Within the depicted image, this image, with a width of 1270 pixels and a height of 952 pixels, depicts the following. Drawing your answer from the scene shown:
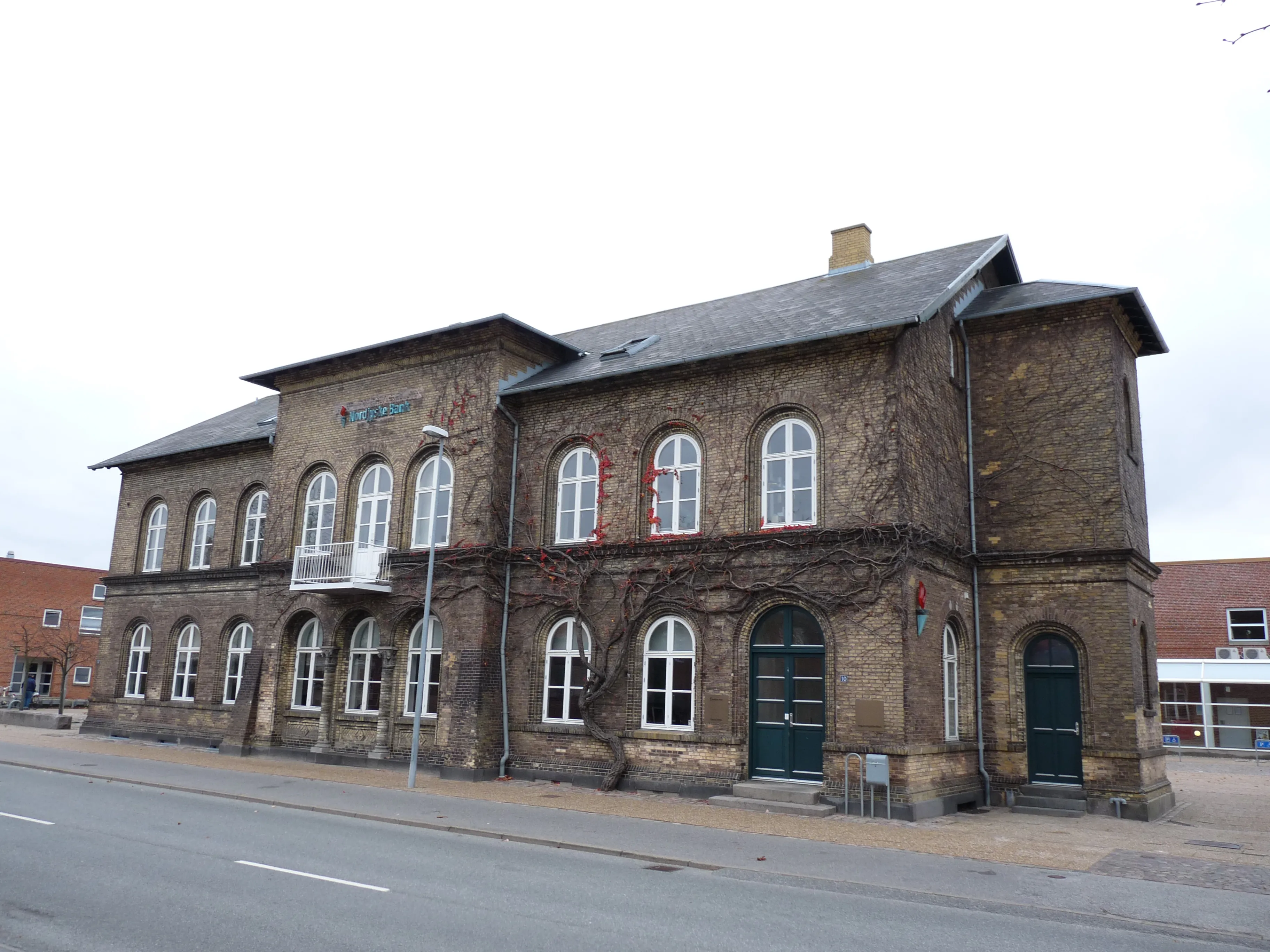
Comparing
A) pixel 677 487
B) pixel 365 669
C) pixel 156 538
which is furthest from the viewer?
pixel 156 538

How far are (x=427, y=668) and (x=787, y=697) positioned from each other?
7457 mm

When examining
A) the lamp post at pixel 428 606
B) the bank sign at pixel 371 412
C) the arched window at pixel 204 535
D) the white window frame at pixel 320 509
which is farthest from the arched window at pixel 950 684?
the arched window at pixel 204 535

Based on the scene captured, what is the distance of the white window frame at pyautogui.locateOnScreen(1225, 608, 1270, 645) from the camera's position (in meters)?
36.1

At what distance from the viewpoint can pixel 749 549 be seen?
55.4 feet

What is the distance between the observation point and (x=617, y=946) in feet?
23.0

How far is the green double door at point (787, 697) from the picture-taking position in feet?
52.8

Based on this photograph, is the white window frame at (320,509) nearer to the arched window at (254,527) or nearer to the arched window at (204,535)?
the arched window at (254,527)

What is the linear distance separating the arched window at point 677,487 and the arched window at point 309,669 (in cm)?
878

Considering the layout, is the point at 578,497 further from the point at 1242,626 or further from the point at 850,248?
the point at 1242,626

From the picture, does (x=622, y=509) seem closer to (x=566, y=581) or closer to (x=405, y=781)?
(x=566, y=581)

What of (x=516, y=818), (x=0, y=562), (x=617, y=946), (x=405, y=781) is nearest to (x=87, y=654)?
(x=0, y=562)

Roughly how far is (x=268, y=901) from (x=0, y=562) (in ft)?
151

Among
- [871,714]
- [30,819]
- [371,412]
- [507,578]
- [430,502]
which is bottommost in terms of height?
[30,819]

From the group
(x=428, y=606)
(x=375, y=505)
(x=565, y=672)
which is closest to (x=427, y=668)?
(x=428, y=606)
